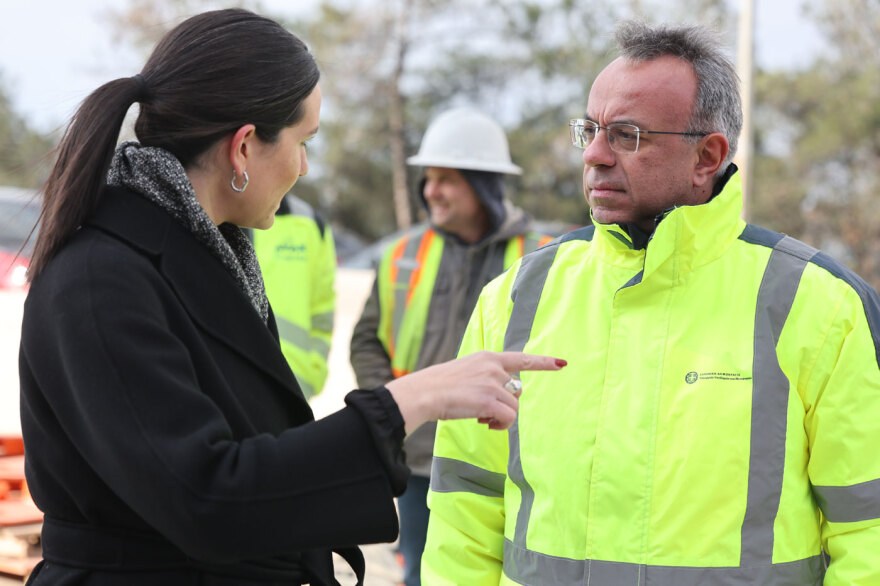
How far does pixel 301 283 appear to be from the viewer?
455 centimetres

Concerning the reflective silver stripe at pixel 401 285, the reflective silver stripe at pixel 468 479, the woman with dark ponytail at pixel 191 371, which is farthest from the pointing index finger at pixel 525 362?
the reflective silver stripe at pixel 401 285

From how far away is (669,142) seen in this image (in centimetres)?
238

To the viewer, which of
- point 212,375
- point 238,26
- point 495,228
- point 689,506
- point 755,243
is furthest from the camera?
point 495,228

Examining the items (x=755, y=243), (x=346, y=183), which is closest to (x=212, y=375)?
(x=755, y=243)

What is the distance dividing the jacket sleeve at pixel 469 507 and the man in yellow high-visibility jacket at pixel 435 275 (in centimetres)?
164

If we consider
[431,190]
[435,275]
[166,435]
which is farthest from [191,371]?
[431,190]

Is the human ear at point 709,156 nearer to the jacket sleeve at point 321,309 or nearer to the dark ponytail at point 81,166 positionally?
the dark ponytail at point 81,166

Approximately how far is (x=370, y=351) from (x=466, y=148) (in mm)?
1051

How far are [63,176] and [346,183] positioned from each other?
30.4m

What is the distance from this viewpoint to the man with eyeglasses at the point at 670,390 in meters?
2.07

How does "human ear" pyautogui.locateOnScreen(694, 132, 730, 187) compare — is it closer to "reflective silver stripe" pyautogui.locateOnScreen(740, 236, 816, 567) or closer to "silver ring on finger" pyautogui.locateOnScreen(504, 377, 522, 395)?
"reflective silver stripe" pyautogui.locateOnScreen(740, 236, 816, 567)

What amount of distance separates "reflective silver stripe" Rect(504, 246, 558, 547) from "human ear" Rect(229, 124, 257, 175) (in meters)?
0.86

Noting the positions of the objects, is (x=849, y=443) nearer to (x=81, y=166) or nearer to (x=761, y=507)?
(x=761, y=507)

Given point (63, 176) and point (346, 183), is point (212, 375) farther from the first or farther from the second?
point (346, 183)
